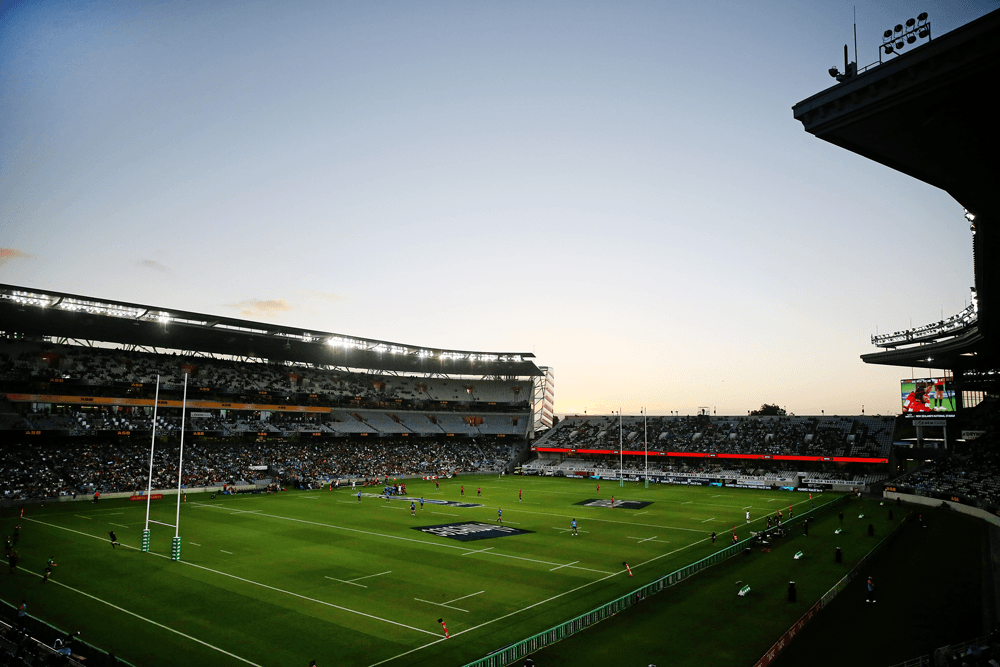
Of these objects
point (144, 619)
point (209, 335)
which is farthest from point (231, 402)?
point (144, 619)

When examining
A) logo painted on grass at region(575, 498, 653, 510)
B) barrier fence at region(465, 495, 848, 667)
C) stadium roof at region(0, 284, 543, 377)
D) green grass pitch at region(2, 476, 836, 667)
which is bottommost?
logo painted on grass at region(575, 498, 653, 510)

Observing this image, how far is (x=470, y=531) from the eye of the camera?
4616cm

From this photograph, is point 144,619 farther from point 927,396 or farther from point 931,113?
point 927,396

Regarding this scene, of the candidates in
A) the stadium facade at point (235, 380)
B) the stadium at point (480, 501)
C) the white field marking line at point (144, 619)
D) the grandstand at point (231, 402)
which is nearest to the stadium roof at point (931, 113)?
the stadium at point (480, 501)

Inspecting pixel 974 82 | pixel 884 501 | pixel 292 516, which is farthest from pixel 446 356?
pixel 974 82

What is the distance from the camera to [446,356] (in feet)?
360

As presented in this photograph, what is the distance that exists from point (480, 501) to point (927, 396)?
164 feet

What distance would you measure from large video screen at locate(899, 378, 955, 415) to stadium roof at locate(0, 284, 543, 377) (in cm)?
5908

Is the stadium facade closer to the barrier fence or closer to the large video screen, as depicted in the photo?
the barrier fence

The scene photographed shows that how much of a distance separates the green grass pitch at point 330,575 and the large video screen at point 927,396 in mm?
22389

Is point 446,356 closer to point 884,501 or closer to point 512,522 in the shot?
point 512,522

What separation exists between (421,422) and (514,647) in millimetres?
87417

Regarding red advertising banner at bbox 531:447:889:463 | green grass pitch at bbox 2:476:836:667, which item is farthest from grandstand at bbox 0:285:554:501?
green grass pitch at bbox 2:476:836:667

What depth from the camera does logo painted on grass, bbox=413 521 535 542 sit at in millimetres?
44156
